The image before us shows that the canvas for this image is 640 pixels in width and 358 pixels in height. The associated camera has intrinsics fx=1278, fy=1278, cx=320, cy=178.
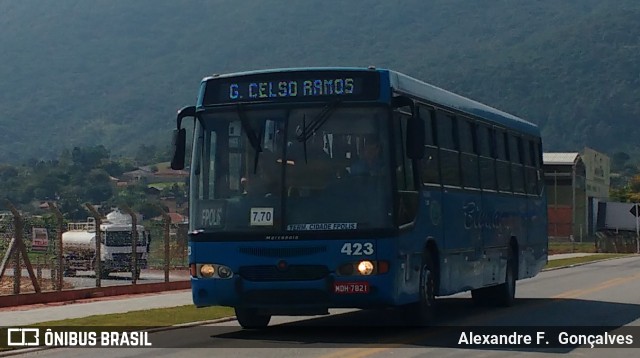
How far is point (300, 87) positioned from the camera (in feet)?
54.2

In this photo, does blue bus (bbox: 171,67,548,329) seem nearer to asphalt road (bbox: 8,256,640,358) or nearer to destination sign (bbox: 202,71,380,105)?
destination sign (bbox: 202,71,380,105)

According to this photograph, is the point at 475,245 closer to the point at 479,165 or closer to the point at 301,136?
the point at 479,165

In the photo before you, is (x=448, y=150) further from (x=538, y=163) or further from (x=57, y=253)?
(x=57, y=253)

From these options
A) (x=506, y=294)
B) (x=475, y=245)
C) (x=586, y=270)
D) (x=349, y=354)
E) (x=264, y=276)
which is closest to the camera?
(x=349, y=354)

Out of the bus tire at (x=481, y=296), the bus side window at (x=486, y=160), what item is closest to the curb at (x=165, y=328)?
the bus side window at (x=486, y=160)

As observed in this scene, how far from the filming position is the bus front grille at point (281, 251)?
631 inches

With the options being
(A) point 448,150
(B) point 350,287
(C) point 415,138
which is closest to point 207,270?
(B) point 350,287

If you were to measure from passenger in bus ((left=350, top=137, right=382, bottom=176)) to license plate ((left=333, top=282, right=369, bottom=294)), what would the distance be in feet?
4.62

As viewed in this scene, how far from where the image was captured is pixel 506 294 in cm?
2309

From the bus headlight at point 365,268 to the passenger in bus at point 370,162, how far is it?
1.14 meters

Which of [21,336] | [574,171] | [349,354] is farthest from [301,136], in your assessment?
[574,171]

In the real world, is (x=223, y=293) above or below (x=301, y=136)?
below

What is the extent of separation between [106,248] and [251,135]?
2125 cm

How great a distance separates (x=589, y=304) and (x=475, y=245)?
13.1ft
